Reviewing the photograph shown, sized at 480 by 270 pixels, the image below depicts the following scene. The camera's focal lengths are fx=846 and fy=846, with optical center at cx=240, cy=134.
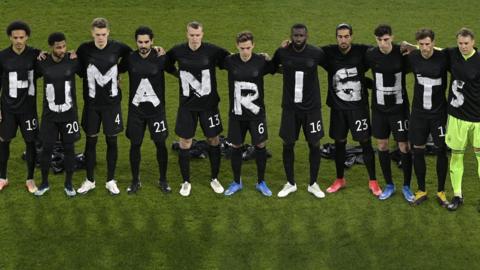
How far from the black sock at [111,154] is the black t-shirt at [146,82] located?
487mm

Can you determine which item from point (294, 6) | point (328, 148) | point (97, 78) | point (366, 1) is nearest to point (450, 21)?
point (366, 1)

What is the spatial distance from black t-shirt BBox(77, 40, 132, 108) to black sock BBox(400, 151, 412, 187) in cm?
354

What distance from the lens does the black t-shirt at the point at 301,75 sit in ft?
32.4

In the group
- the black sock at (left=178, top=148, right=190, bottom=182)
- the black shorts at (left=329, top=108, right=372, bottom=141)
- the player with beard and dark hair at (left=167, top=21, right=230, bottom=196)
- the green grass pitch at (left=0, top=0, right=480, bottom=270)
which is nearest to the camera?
the green grass pitch at (left=0, top=0, right=480, bottom=270)

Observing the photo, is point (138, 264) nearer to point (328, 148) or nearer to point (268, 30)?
point (328, 148)

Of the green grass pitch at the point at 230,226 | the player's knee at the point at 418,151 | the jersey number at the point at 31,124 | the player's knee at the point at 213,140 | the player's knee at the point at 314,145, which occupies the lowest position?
the green grass pitch at the point at 230,226

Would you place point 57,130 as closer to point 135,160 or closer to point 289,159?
point 135,160

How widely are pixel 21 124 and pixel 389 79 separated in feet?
14.4

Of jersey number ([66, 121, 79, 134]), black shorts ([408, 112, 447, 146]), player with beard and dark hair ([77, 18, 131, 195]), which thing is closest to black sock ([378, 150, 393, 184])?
black shorts ([408, 112, 447, 146])

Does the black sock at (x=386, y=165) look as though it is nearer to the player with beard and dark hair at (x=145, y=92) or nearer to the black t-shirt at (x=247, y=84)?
the black t-shirt at (x=247, y=84)

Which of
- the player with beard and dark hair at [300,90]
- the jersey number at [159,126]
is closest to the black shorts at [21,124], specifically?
the jersey number at [159,126]

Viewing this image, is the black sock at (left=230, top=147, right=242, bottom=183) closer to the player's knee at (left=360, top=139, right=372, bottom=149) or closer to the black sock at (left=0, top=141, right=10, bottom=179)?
the player's knee at (left=360, top=139, right=372, bottom=149)

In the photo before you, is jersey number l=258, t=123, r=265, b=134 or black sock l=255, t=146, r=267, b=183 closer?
jersey number l=258, t=123, r=265, b=134

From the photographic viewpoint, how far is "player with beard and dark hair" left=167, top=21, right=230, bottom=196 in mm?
9938
